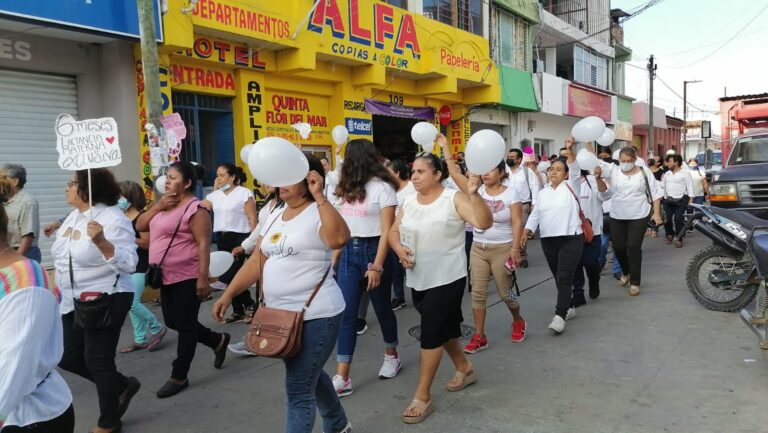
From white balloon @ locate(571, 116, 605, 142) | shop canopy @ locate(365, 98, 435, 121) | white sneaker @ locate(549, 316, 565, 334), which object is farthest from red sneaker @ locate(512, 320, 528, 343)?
shop canopy @ locate(365, 98, 435, 121)

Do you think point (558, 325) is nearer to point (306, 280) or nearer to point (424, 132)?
point (424, 132)

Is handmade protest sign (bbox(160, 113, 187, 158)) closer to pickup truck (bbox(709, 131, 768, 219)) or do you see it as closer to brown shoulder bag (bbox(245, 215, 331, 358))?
brown shoulder bag (bbox(245, 215, 331, 358))

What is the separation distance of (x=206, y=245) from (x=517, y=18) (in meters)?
17.5

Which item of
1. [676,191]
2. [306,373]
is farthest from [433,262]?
[676,191]

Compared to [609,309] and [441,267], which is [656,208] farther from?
[441,267]

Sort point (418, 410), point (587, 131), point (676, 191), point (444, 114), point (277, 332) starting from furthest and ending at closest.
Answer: point (444, 114), point (676, 191), point (587, 131), point (418, 410), point (277, 332)

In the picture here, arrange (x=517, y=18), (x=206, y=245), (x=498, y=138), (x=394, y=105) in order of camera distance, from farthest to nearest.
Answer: (x=517, y=18) < (x=394, y=105) < (x=206, y=245) < (x=498, y=138)

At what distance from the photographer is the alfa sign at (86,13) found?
6930 millimetres

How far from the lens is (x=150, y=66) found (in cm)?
690

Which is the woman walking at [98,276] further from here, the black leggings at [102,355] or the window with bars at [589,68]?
the window with bars at [589,68]

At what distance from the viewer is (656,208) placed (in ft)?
23.6

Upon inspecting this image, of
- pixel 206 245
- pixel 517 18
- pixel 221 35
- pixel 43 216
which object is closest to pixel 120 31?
pixel 221 35

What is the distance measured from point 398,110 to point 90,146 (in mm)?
11598

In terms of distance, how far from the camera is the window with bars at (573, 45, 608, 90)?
23438mm
